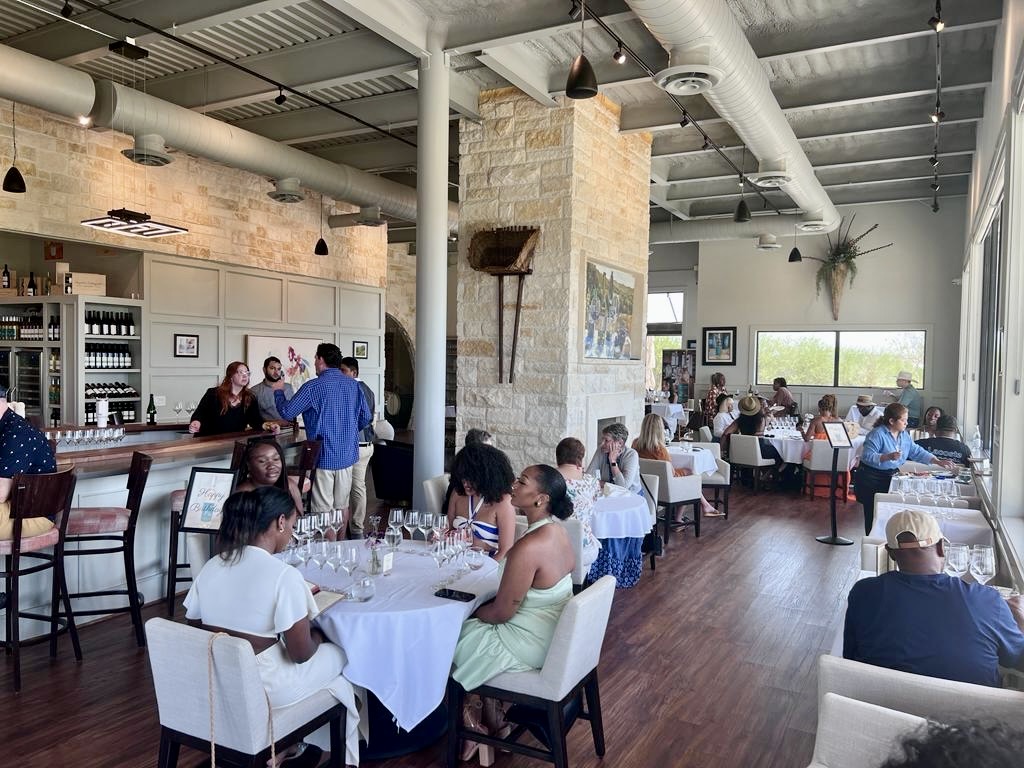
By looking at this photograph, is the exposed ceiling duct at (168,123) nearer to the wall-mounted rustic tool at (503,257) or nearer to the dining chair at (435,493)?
the wall-mounted rustic tool at (503,257)

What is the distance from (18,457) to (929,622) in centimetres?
415

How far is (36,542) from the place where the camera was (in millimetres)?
3914

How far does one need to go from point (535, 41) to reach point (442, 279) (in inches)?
88.9

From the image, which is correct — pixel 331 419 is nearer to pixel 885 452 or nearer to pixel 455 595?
pixel 455 595

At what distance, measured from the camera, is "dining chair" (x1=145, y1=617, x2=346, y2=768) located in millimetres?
2375

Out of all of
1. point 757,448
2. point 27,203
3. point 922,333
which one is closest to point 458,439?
point 757,448

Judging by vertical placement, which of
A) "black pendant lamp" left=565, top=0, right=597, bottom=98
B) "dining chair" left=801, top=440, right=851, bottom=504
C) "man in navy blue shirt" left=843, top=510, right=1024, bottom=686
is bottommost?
"dining chair" left=801, top=440, right=851, bottom=504

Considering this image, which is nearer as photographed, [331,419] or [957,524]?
[957,524]

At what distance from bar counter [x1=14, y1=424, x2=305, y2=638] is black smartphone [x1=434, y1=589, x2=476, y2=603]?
2.58 meters

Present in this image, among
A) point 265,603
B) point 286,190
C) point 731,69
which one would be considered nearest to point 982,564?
point 265,603

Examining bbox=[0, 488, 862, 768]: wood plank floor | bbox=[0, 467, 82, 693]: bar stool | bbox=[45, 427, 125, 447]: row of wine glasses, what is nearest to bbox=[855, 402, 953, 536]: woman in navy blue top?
bbox=[0, 488, 862, 768]: wood plank floor

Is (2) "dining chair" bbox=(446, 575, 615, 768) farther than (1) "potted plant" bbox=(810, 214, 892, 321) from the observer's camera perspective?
No

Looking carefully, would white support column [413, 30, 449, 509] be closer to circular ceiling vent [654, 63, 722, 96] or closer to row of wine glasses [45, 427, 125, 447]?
circular ceiling vent [654, 63, 722, 96]

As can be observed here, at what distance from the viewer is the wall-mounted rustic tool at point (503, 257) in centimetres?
713
